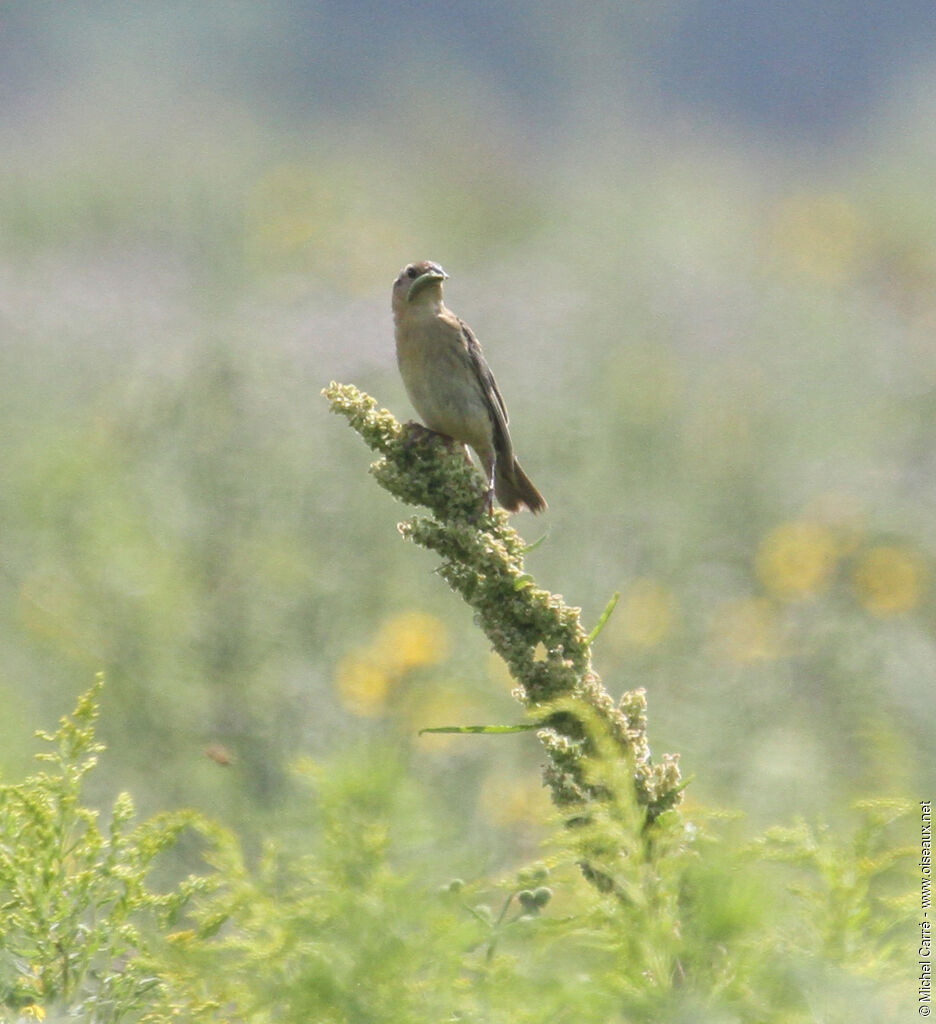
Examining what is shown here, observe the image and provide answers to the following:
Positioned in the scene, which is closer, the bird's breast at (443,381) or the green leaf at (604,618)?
the green leaf at (604,618)

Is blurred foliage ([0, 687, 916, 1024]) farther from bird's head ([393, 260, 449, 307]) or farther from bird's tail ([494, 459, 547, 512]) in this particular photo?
bird's head ([393, 260, 449, 307])

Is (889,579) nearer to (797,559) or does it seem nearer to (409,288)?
(797,559)

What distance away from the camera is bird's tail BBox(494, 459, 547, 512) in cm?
500

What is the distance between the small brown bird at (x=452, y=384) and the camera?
5105 millimetres

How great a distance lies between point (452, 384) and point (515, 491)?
1.76 feet

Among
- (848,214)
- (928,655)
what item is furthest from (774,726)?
(848,214)

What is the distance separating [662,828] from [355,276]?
36.9ft

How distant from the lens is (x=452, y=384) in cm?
536

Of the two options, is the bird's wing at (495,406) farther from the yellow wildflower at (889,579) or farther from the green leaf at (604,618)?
the green leaf at (604,618)

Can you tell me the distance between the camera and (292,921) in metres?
1.64

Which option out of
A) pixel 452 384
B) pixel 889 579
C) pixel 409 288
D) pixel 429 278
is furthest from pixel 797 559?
pixel 429 278

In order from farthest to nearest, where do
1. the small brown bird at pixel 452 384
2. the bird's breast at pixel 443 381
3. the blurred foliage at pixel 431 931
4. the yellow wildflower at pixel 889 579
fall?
the yellow wildflower at pixel 889 579
the bird's breast at pixel 443 381
the small brown bird at pixel 452 384
the blurred foliage at pixel 431 931

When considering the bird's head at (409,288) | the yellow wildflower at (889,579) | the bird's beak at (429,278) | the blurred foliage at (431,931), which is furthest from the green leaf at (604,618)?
the yellow wildflower at (889,579)

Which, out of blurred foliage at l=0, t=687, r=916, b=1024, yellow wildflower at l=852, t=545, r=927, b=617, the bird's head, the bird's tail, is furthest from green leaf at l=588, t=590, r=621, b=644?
yellow wildflower at l=852, t=545, r=927, b=617
